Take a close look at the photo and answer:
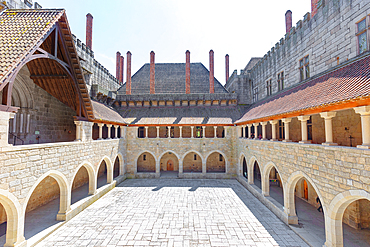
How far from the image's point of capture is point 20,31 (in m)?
7.48

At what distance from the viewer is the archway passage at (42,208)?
8.35 metres

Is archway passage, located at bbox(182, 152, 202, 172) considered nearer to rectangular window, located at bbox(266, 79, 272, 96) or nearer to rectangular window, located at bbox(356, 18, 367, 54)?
rectangular window, located at bbox(266, 79, 272, 96)

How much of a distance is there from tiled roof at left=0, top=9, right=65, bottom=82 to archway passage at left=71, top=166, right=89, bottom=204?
9281 mm

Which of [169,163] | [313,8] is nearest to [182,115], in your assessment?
[169,163]

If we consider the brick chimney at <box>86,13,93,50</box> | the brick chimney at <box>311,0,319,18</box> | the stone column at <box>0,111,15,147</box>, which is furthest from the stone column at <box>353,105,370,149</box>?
the brick chimney at <box>86,13,93,50</box>

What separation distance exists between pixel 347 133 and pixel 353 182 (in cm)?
468

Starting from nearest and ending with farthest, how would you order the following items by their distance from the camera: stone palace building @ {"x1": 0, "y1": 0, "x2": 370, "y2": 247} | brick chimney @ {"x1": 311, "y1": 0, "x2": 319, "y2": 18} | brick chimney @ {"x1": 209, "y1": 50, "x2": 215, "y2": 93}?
stone palace building @ {"x1": 0, "y1": 0, "x2": 370, "y2": 247}
brick chimney @ {"x1": 311, "y1": 0, "x2": 319, "y2": 18}
brick chimney @ {"x1": 209, "y1": 50, "x2": 215, "y2": 93}

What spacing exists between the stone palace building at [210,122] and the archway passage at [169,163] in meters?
1.90

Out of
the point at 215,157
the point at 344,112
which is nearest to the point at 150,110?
the point at 215,157

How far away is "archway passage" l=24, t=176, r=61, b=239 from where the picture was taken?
27.4ft

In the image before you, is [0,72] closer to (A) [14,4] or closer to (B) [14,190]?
(B) [14,190]

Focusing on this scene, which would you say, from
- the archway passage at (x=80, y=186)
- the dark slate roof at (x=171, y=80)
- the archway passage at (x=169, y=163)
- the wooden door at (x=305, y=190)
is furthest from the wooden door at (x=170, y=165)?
the wooden door at (x=305, y=190)

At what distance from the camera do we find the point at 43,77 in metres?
10.3

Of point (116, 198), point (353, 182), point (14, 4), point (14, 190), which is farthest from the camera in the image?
point (116, 198)
